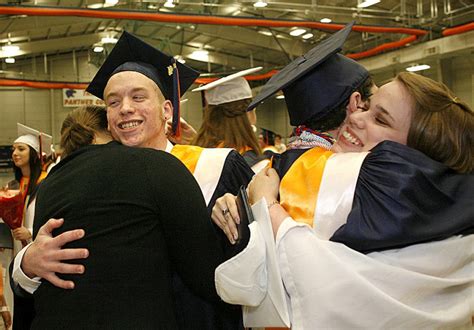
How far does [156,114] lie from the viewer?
2199 mm

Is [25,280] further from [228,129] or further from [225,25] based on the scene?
[225,25]

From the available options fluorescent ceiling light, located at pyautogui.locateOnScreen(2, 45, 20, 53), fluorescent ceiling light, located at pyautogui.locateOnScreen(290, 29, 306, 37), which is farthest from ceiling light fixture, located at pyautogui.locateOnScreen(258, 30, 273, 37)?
fluorescent ceiling light, located at pyautogui.locateOnScreen(2, 45, 20, 53)

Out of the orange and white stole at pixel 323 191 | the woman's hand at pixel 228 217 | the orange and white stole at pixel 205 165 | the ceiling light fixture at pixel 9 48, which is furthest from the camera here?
the ceiling light fixture at pixel 9 48

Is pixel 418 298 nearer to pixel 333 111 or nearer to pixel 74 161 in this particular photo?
pixel 333 111

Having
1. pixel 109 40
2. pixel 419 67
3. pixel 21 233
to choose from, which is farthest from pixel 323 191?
pixel 109 40

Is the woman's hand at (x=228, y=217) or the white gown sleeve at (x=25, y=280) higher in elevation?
the woman's hand at (x=228, y=217)

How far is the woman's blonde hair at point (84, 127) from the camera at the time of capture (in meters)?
2.45

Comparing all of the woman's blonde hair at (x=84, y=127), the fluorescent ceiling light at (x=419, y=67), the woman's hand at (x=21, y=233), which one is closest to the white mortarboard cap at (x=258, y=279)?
the woman's blonde hair at (x=84, y=127)

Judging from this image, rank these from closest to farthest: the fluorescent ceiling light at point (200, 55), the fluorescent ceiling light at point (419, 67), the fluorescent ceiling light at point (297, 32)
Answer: the fluorescent ceiling light at point (419, 67) < the fluorescent ceiling light at point (297, 32) < the fluorescent ceiling light at point (200, 55)

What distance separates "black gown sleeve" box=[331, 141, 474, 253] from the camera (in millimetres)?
1366

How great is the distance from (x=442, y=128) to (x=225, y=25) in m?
10.6

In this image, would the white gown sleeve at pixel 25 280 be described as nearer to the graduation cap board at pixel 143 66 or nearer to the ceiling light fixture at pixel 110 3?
the graduation cap board at pixel 143 66

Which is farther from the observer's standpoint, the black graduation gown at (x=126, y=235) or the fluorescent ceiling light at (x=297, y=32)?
the fluorescent ceiling light at (x=297, y=32)

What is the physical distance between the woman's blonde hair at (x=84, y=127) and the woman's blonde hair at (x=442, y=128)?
1454mm
